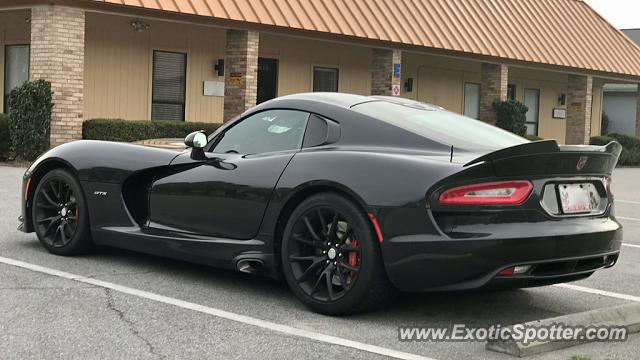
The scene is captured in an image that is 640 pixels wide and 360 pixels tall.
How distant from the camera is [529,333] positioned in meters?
4.47

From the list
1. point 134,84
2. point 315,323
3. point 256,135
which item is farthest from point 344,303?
point 134,84

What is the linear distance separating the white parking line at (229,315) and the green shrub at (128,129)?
1159cm

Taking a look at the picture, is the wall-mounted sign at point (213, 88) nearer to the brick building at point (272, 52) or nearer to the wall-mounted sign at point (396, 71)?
the brick building at point (272, 52)

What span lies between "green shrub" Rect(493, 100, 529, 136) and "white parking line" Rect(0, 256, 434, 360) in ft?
70.8

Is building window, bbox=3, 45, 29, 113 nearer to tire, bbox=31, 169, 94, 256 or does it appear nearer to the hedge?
tire, bbox=31, 169, 94, 256

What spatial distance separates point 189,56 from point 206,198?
15793 mm

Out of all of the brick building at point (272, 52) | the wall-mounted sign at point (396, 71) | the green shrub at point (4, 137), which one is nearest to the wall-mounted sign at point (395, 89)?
the brick building at point (272, 52)

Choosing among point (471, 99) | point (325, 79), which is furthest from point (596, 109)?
point (325, 79)

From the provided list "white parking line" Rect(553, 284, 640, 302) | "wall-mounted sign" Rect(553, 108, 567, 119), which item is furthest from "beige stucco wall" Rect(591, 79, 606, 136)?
"white parking line" Rect(553, 284, 640, 302)

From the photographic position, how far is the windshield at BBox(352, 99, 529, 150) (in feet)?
17.5

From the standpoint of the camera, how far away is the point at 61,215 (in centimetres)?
672

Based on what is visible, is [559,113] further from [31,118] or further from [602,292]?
[602,292]

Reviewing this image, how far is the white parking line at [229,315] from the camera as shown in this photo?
175 inches

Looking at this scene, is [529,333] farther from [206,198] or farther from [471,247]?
[206,198]
